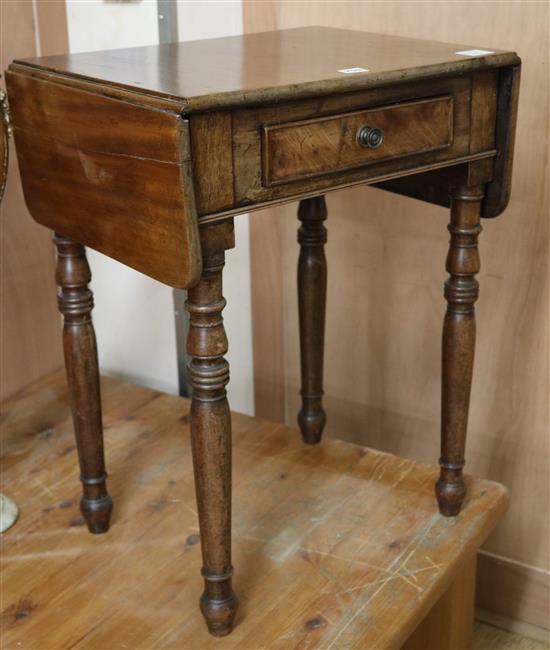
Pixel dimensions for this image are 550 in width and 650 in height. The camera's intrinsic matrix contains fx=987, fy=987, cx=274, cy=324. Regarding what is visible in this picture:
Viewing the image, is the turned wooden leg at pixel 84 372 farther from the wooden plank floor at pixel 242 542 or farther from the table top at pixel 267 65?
the table top at pixel 267 65

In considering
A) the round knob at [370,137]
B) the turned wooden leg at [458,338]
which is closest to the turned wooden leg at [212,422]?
the round knob at [370,137]

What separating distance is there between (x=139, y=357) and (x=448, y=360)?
907 millimetres

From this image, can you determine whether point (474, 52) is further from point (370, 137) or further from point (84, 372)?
point (84, 372)

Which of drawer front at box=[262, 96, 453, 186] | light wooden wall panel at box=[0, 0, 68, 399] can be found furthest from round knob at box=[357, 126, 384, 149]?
light wooden wall panel at box=[0, 0, 68, 399]

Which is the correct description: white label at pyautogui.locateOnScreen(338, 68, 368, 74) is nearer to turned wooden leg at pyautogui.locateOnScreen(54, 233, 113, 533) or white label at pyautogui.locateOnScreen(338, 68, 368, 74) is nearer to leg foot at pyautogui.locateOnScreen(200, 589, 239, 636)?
turned wooden leg at pyautogui.locateOnScreen(54, 233, 113, 533)

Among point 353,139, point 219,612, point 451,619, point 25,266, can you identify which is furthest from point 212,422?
point 25,266

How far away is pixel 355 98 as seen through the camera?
121 cm

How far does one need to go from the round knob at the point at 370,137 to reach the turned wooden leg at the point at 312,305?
0.40m

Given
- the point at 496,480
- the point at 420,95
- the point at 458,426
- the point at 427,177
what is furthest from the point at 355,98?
the point at 496,480

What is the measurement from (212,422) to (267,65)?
1.52 feet

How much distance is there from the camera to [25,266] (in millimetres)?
2053

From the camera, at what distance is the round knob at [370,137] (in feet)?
4.03

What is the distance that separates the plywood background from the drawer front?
1.27 feet

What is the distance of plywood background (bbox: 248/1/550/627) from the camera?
1646mm
